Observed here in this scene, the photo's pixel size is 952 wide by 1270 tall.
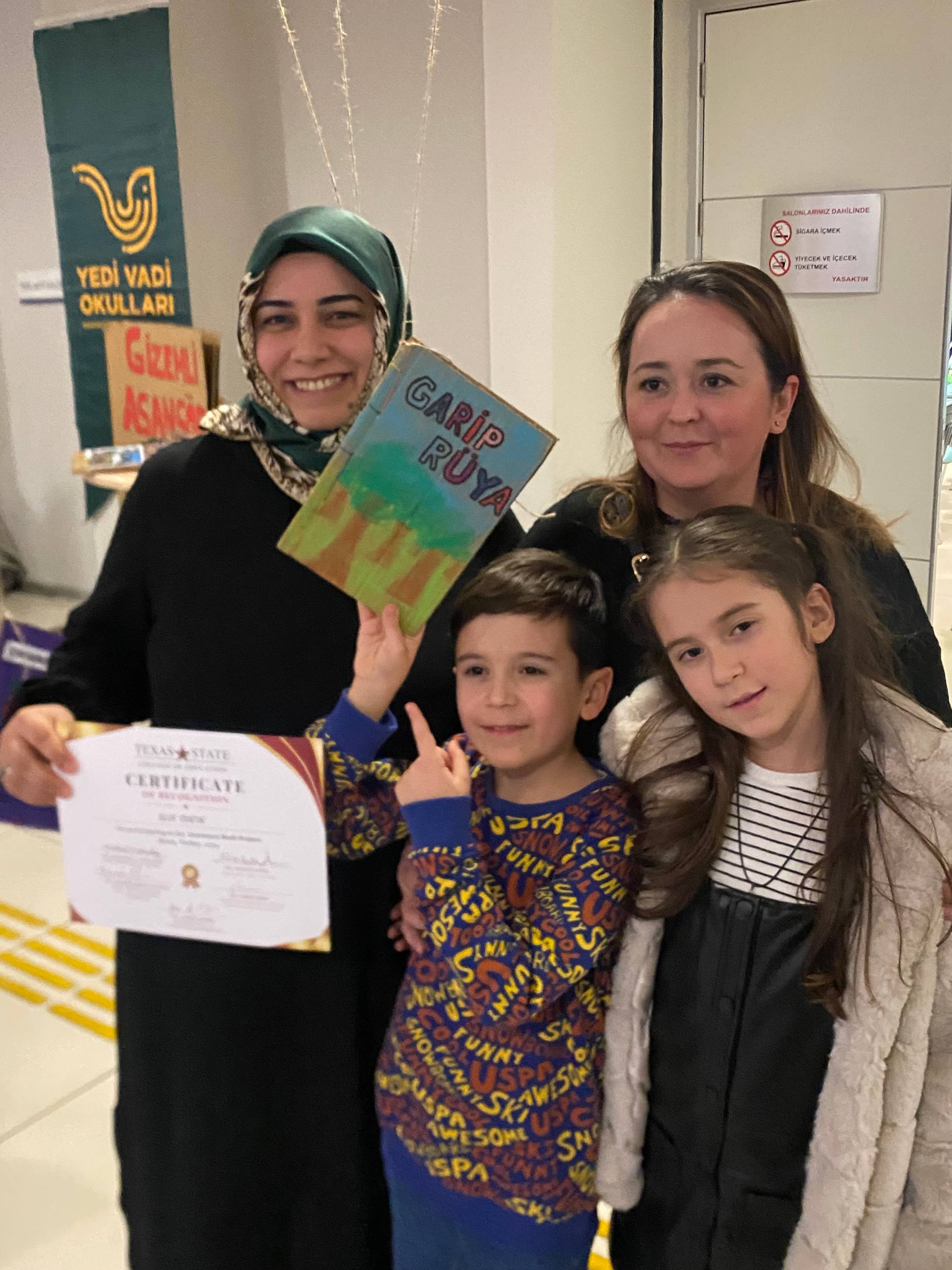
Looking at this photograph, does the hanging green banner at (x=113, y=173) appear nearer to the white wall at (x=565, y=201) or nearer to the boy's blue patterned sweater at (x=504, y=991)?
the white wall at (x=565, y=201)

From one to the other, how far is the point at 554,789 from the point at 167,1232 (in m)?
0.77

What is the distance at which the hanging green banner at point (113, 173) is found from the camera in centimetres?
270

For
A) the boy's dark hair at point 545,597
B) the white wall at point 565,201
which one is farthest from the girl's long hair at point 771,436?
the white wall at point 565,201

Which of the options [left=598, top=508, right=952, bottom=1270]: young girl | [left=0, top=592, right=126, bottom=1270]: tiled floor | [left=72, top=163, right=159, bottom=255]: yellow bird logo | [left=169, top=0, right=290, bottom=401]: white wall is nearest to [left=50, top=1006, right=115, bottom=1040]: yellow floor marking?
[left=0, top=592, right=126, bottom=1270]: tiled floor

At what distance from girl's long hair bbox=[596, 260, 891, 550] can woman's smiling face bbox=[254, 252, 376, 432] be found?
317 mm

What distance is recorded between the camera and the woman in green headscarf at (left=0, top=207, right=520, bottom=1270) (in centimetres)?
121

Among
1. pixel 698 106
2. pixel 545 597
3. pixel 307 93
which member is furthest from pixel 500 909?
pixel 698 106

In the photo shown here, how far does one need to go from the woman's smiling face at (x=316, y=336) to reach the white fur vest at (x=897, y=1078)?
0.65m

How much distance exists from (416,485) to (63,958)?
218 centimetres

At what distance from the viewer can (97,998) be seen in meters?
2.54

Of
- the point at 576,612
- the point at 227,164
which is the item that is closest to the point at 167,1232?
the point at 576,612

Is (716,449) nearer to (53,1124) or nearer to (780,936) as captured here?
(780,936)

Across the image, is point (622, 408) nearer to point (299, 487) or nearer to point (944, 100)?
point (299, 487)

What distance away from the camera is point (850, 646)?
3.37 ft
